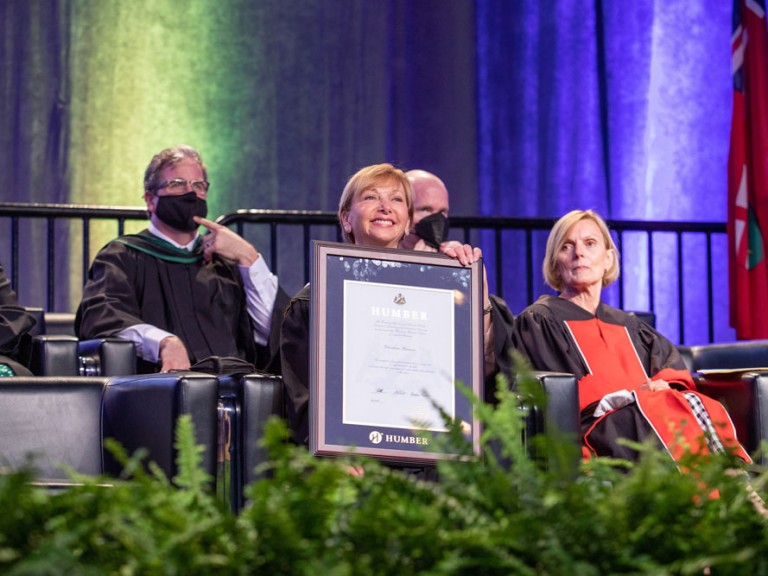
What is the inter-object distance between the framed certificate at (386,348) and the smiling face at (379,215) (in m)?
0.44

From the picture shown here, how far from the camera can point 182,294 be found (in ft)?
14.1

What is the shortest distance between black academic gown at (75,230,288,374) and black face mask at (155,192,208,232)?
0.10 meters

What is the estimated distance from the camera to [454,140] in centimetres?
661

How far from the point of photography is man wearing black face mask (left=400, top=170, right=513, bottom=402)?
3268mm

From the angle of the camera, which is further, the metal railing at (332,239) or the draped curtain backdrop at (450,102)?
the draped curtain backdrop at (450,102)

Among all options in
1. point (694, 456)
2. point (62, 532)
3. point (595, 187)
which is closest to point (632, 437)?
point (694, 456)

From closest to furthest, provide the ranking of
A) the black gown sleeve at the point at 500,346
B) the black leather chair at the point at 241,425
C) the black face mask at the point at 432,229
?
the black leather chair at the point at 241,425, the black gown sleeve at the point at 500,346, the black face mask at the point at 432,229

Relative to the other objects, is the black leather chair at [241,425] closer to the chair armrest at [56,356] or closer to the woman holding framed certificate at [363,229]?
the woman holding framed certificate at [363,229]

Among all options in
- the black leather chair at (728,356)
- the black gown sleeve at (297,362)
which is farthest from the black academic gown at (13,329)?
the black leather chair at (728,356)

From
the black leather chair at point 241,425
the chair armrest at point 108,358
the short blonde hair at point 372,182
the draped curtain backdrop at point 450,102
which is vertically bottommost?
the black leather chair at point 241,425

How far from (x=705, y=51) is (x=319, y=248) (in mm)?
4537

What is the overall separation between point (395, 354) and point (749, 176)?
349 centimetres

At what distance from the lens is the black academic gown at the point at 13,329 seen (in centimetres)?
363

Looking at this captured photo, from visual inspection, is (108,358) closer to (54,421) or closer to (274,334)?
(274,334)
